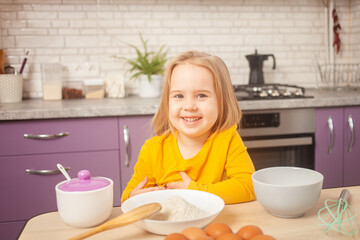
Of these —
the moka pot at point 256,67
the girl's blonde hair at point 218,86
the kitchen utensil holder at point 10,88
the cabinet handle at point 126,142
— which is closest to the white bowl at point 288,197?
the girl's blonde hair at point 218,86

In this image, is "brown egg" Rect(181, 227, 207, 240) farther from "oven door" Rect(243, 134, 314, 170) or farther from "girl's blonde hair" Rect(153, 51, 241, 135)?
"oven door" Rect(243, 134, 314, 170)

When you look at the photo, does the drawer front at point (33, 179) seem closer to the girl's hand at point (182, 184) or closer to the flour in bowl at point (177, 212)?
the girl's hand at point (182, 184)

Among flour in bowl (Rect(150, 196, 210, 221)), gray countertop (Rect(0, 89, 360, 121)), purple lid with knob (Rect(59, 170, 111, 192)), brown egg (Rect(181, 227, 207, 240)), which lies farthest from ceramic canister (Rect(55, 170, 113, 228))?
gray countertop (Rect(0, 89, 360, 121))

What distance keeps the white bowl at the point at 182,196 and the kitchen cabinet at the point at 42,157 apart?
4.30 ft

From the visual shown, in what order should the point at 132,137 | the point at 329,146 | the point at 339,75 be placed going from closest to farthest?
the point at 132,137 → the point at 329,146 → the point at 339,75

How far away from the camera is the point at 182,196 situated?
3.25ft

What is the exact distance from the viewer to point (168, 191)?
3.28ft

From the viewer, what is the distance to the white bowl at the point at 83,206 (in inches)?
32.9

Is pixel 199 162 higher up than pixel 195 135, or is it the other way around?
pixel 195 135

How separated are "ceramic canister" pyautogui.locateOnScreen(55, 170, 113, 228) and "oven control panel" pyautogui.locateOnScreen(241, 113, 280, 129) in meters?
1.60

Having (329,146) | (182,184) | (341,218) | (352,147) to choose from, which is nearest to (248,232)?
(341,218)

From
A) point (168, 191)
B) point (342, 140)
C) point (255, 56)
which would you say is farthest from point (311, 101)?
point (168, 191)

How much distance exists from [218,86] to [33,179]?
4.56 ft

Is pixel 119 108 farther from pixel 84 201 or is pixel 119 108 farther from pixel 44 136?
pixel 84 201
